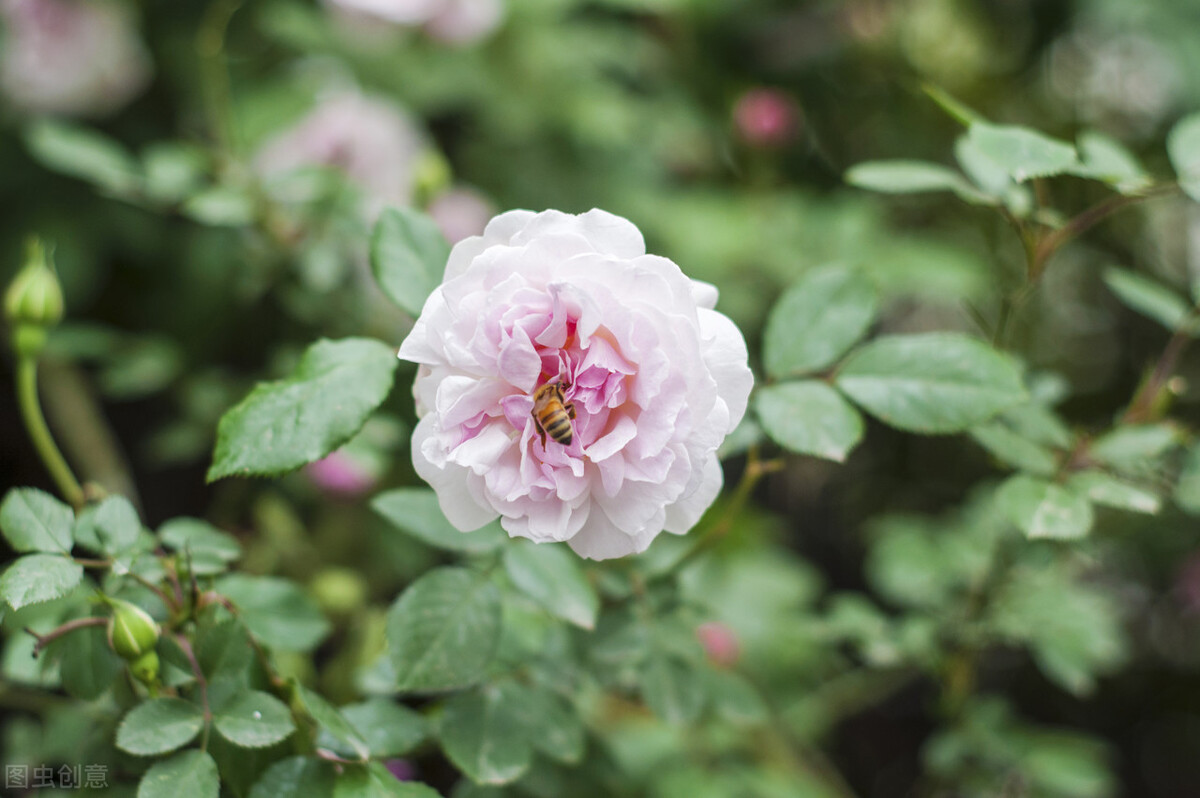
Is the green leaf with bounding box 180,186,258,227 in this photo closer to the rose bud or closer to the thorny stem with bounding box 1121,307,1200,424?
the rose bud

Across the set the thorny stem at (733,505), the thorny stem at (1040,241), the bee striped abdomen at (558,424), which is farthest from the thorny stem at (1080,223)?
the bee striped abdomen at (558,424)

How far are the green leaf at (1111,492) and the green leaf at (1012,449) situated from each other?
2 cm

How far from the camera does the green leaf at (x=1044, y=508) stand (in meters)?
0.48

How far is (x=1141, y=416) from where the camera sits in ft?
2.03

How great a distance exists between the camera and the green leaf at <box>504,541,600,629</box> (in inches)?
20.9

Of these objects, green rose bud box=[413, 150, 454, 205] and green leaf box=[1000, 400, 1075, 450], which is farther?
green rose bud box=[413, 150, 454, 205]

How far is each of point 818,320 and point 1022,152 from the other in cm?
15

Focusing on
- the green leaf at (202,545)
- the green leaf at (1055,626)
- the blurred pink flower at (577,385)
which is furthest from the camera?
the green leaf at (1055,626)

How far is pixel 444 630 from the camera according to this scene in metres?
0.49

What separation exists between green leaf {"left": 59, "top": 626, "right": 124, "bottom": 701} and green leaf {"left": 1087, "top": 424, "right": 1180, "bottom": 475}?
634mm

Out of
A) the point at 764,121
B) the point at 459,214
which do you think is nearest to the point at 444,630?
the point at 459,214

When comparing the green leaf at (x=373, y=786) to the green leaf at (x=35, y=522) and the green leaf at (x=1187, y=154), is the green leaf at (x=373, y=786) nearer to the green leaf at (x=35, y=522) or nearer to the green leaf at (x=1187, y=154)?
the green leaf at (x=35, y=522)

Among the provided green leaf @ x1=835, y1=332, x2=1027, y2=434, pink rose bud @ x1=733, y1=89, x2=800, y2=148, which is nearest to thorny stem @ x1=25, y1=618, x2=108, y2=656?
green leaf @ x1=835, y1=332, x2=1027, y2=434

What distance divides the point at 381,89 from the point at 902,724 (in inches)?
53.6
